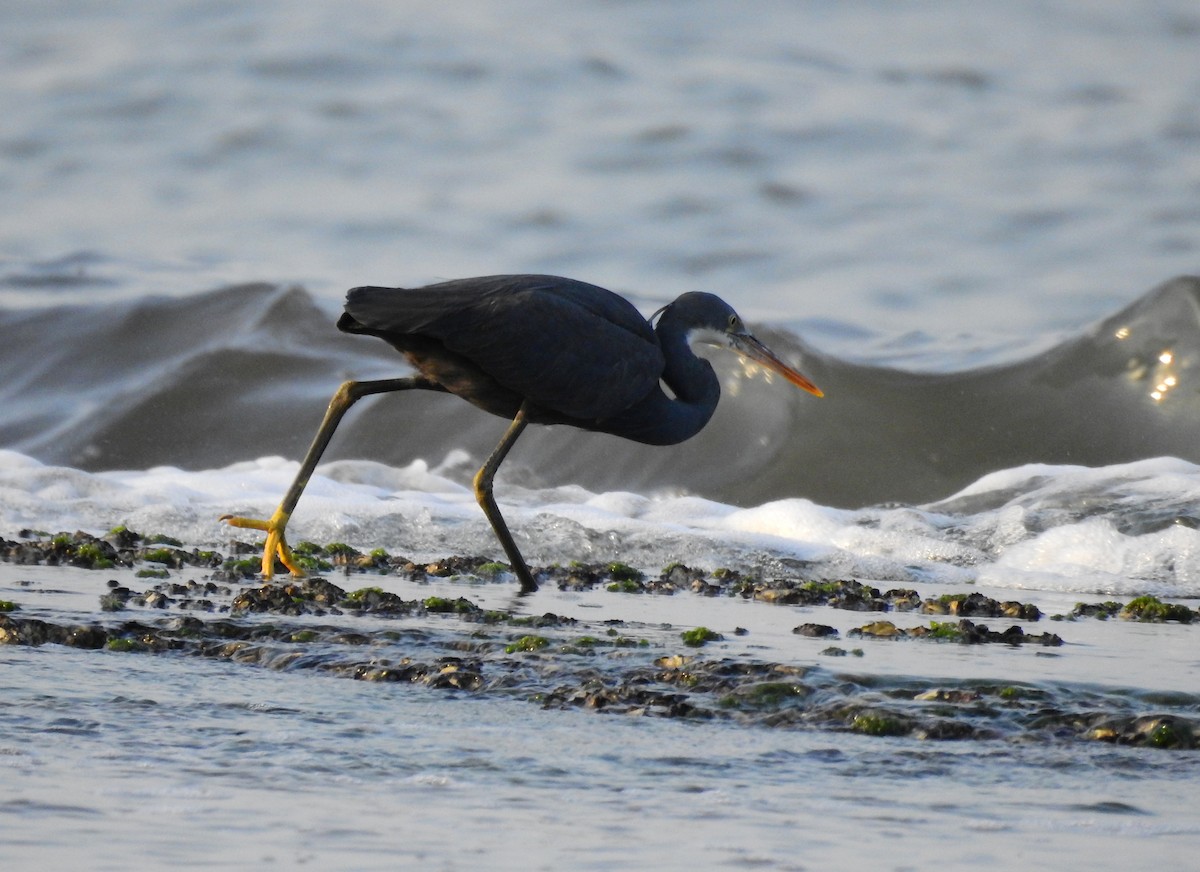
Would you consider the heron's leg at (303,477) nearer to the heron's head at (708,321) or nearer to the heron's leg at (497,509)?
the heron's leg at (497,509)

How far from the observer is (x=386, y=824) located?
10.0 feet

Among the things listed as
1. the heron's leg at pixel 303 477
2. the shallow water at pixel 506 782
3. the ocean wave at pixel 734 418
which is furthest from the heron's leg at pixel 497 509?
the ocean wave at pixel 734 418

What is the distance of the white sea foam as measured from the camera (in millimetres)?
8000

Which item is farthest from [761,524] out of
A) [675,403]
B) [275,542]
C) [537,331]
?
[275,542]

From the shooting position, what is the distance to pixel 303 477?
Result: 278 inches

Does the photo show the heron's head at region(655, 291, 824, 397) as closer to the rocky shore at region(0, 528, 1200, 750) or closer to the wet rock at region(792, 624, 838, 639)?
the rocky shore at region(0, 528, 1200, 750)

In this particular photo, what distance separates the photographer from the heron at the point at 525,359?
636 cm

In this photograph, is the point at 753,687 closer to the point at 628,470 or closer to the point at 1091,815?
the point at 1091,815

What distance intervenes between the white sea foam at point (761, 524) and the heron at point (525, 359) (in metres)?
1.24

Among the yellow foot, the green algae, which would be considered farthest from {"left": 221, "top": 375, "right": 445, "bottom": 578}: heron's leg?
the green algae

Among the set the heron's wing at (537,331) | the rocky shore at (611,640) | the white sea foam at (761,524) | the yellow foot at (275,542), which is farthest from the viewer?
the white sea foam at (761,524)

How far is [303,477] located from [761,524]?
128 inches

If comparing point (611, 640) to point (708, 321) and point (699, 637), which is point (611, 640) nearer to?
point (699, 637)

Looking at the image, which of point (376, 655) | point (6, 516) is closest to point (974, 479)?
point (6, 516)
